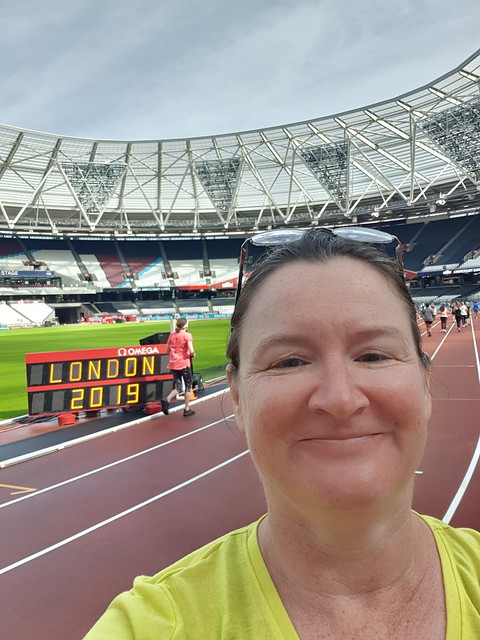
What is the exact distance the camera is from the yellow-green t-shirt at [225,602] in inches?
40.5

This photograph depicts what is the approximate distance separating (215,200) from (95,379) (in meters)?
49.8

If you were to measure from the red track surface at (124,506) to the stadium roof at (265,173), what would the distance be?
31.8 metres

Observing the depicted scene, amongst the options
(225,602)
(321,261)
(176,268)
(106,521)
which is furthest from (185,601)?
(176,268)

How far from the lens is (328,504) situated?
940 millimetres

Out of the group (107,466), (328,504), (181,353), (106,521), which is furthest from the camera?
(181,353)

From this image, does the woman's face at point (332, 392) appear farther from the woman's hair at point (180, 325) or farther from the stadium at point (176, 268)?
the woman's hair at point (180, 325)

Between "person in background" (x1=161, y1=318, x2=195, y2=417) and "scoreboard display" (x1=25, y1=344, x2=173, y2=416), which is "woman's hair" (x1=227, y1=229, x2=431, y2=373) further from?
"scoreboard display" (x1=25, y1=344, x2=173, y2=416)

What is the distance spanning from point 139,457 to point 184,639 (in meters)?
6.46

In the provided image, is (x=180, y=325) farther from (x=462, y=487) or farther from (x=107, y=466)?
(x=462, y=487)

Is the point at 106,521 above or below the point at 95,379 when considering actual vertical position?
below

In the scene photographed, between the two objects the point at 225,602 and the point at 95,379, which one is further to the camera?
the point at 95,379

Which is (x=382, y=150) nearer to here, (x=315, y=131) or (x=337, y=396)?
(x=315, y=131)

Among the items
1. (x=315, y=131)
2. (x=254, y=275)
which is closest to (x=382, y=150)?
(x=315, y=131)

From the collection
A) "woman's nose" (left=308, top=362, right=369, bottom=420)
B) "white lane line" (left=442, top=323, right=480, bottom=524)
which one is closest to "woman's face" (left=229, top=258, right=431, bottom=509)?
"woman's nose" (left=308, top=362, right=369, bottom=420)
